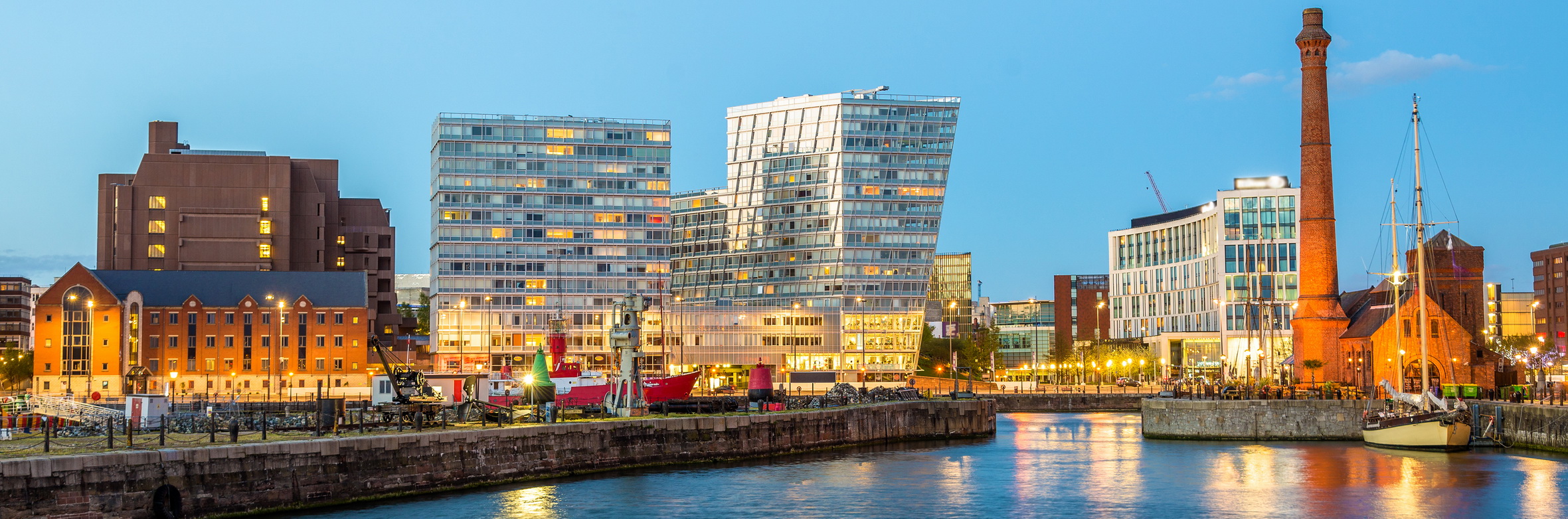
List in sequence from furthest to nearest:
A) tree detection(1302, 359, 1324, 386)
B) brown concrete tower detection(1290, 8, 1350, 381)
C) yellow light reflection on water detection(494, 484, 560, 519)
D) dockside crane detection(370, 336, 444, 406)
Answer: tree detection(1302, 359, 1324, 386) < brown concrete tower detection(1290, 8, 1350, 381) < dockside crane detection(370, 336, 444, 406) < yellow light reflection on water detection(494, 484, 560, 519)

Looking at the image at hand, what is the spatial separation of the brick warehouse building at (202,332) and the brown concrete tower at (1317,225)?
98.8 meters

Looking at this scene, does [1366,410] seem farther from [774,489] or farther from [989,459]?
[774,489]

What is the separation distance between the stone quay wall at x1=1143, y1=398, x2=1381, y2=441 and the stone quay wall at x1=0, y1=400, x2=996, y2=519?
2243 centimetres

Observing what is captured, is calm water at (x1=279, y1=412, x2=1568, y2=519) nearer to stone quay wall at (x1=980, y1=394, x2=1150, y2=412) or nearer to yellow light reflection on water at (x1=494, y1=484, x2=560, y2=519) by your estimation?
yellow light reflection on water at (x1=494, y1=484, x2=560, y2=519)

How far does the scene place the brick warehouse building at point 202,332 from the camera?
5694 inches

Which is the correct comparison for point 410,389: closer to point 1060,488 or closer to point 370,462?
point 370,462

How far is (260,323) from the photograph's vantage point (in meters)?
156

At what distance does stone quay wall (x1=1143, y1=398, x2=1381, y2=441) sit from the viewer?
278ft

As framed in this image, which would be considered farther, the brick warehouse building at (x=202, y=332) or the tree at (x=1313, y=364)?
the brick warehouse building at (x=202, y=332)

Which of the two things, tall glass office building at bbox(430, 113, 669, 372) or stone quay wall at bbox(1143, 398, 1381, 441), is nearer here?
stone quay wall at bbox(1143, 398, 1381, 441)

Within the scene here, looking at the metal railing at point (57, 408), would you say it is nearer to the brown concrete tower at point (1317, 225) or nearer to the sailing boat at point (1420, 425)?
the sailing boat at point (1420, 425)

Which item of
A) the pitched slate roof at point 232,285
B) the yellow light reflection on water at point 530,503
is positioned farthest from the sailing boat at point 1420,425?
the pitched slate roof at point 232,285

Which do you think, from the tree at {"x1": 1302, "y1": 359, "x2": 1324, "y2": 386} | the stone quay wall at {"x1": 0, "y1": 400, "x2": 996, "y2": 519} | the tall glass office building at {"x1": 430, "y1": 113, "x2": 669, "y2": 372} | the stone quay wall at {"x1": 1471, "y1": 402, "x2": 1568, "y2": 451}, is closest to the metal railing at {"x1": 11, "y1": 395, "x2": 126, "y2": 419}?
the stone quay wall at {"x1": 0, "y1": 400, "x2": 996, "y2": 519}

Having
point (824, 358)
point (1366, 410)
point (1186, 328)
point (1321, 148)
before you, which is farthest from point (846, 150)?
point (1366, 410)
